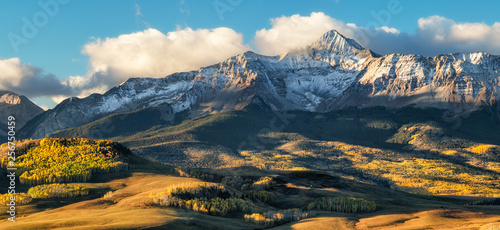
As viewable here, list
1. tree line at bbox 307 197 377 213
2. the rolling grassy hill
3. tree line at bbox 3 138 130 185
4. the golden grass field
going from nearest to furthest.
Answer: the golden grass field < the rolling grassy hill < tree line at bbox 307 197 377 213 < tree line at bbox 3 138 130 185

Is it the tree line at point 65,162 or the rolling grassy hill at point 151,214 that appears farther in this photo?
the tree line at point 65,162

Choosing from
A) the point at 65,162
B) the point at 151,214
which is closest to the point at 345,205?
the point at 151,214

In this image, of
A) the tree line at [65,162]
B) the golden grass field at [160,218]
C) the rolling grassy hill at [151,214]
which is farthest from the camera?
the tree line at [65,162]

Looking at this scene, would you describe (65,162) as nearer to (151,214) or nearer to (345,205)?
(151,214)

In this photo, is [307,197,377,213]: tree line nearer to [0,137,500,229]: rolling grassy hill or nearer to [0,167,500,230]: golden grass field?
[0,137,500,229]: rolling grassy hill

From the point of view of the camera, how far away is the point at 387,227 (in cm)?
10025

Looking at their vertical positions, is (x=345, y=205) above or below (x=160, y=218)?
below

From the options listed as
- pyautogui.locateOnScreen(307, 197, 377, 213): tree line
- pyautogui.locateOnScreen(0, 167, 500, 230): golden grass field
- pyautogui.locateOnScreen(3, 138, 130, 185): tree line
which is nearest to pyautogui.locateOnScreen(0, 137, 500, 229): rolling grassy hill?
pyautogui.locateOnScreen(0, 167, 500, 230): golden grass field

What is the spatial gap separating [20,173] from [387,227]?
121 m

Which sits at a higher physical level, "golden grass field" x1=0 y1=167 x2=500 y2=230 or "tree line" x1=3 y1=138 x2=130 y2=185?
"tree line" x1=3 y1=138 x2=130 y2=185

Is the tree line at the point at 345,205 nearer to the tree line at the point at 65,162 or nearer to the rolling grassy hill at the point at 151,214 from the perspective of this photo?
the rolling grassy hill at the point at 151,214

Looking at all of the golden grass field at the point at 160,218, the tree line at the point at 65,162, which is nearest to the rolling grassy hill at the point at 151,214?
the golden grass field at the point at 160,218

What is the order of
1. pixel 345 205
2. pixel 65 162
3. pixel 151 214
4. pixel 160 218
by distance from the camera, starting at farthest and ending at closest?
1. pixel 65 162
2. pixel 345 205
3. pixel 151 214
4. pixel 160 218

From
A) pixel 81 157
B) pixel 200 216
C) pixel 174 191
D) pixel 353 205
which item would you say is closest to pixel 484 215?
pixel 353 205
